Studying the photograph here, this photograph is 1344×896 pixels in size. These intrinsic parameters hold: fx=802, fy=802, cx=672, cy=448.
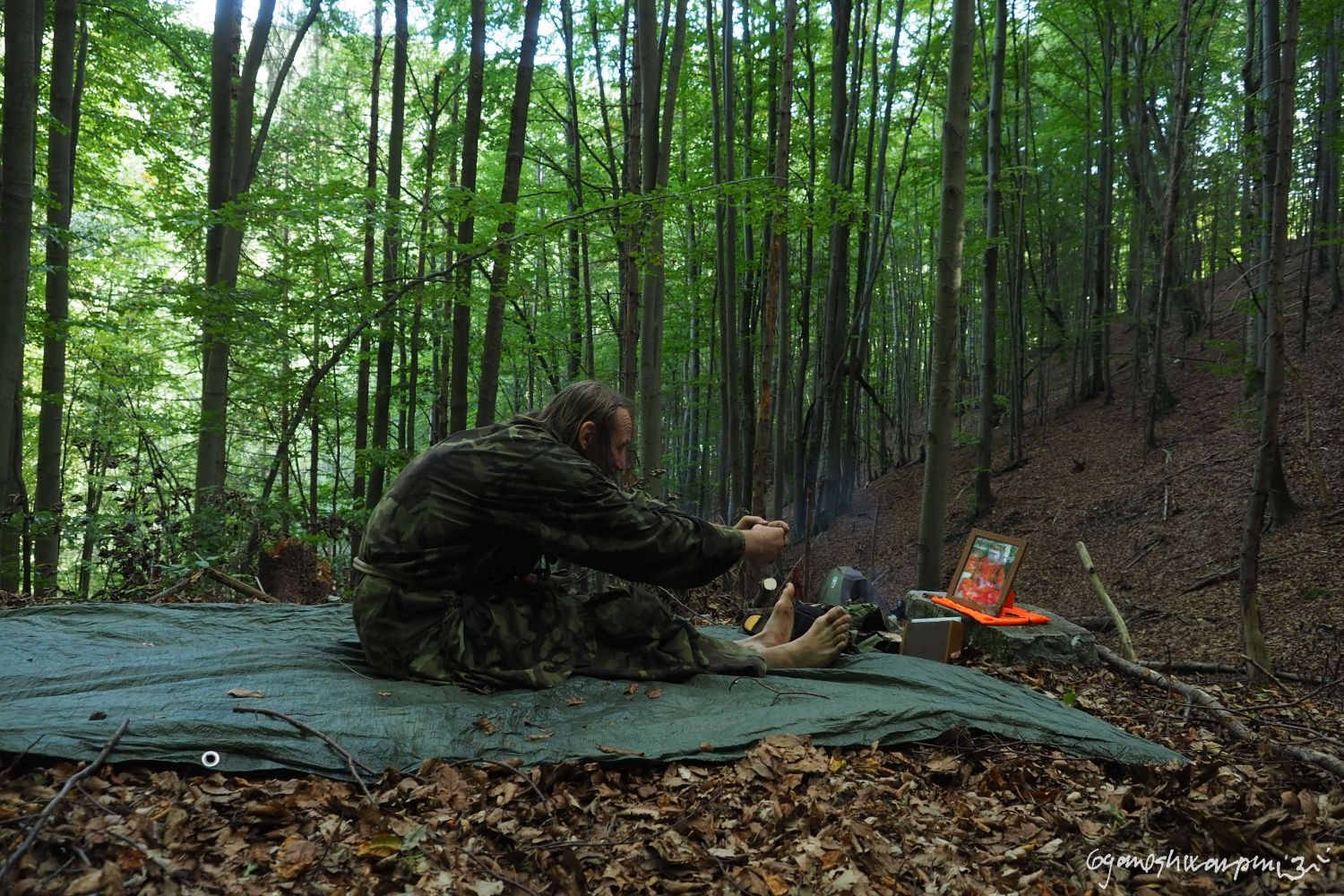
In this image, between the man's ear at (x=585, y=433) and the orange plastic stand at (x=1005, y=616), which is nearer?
the man's ear at (x=585, y=433)

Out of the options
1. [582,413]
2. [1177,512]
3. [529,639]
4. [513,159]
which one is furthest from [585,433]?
[1177,512]

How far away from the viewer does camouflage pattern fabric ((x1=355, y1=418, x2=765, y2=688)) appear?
8.53ft

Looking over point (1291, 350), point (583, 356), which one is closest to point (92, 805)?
point (583, 356)

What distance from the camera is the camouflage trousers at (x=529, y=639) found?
264 cm

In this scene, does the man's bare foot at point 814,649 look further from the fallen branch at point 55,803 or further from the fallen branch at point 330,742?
the fallen branch at point 55,803

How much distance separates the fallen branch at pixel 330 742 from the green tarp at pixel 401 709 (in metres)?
0.02

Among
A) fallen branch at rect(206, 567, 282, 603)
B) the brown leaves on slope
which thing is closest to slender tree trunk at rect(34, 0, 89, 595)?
fallen branch at rect(206, 567, 282, 603)

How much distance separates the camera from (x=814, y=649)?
3117mm

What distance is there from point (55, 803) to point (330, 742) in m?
0.60

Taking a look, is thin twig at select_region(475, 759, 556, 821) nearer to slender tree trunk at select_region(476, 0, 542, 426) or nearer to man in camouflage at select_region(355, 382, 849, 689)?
man in camouflage at select_region(355, 382, 849, 689)

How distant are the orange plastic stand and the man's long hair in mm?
2196

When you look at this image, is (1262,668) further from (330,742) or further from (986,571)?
(330,742)

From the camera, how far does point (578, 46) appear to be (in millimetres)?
10281

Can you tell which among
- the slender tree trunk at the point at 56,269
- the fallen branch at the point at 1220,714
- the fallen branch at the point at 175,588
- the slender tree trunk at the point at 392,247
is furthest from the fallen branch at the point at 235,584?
the fallen branch at the point at 1220,714
